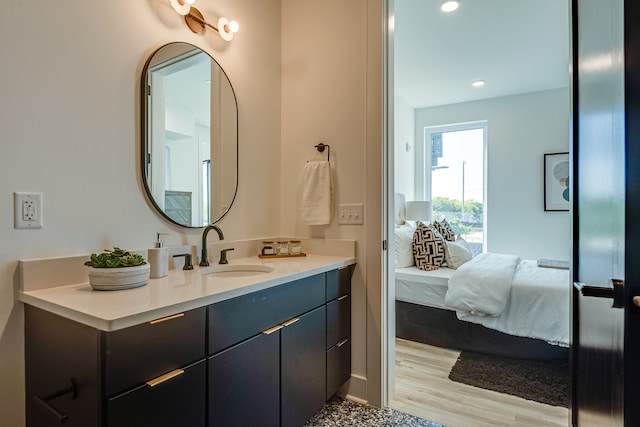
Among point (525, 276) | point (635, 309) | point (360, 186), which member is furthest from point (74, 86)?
point (525, 276)

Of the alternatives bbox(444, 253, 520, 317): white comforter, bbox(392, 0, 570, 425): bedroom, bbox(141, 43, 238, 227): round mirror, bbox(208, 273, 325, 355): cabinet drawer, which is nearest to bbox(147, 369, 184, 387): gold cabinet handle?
bbox(208, 273, 325, 355): cabinet drawer

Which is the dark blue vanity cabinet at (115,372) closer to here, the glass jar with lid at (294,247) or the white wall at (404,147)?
the glass jar with lid at (294,247)

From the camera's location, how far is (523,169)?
4500 millimetres

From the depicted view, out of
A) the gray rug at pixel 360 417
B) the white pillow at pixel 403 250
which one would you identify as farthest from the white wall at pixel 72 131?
the white pillow at pixel 403 250

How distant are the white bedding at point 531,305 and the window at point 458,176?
6.53 ft

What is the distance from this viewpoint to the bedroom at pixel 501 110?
10.3 ft

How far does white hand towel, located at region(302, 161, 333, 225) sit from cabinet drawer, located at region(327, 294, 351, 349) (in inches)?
19.1

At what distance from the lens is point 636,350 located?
754mm

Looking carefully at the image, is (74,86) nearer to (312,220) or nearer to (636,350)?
(312,220)

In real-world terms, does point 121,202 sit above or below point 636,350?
above

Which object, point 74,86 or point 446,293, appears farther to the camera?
point 446,293

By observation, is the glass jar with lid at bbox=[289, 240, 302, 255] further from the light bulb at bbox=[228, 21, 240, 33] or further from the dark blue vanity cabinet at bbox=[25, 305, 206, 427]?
the light bulb at bbox=[228, 21, 240, 33]

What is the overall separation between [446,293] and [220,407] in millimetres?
2139

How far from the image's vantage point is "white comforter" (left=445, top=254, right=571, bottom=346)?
93.4 inches
